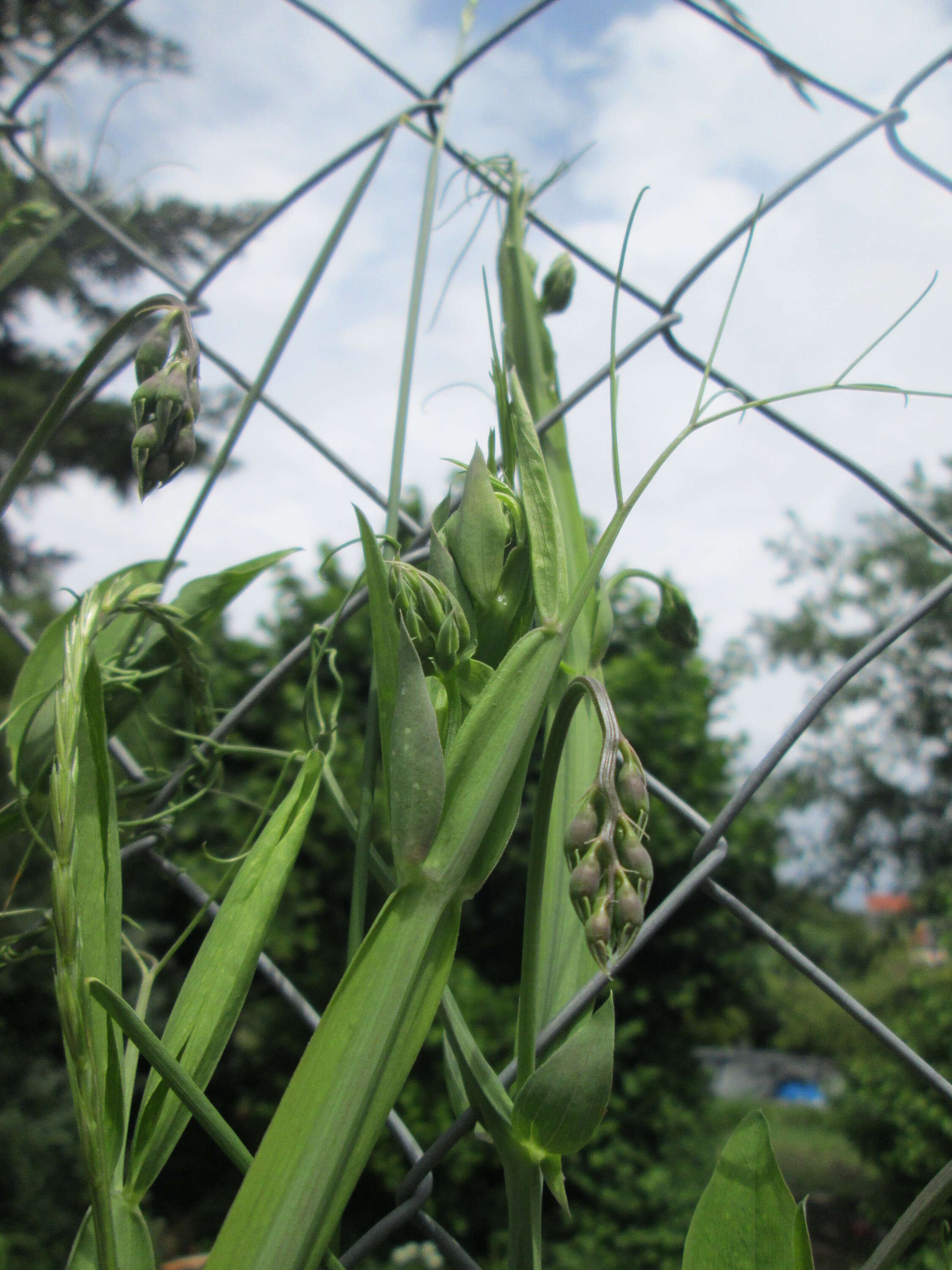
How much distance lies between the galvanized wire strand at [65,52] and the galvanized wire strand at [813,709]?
559 millimetres

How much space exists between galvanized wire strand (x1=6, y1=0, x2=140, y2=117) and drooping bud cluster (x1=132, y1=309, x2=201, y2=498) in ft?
1.12

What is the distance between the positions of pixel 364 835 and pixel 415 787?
0.30 feet

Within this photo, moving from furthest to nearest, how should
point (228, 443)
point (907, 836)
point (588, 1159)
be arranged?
1. point (907, 836)
2. point (588, 1159)
3. point (228, 443)

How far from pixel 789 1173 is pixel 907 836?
4.53 metres

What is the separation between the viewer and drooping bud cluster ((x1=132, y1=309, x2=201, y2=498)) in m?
0.33

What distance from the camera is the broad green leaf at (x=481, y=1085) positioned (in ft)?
1.01

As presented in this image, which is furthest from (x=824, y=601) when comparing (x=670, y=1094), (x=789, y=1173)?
(x=670, y=1094)

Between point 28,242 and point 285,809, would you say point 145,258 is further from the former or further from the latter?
point 285,809

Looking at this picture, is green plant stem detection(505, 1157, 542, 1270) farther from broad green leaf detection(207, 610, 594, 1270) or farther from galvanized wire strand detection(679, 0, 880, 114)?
galvanized wire strand detection(679, 0, 880, 114)

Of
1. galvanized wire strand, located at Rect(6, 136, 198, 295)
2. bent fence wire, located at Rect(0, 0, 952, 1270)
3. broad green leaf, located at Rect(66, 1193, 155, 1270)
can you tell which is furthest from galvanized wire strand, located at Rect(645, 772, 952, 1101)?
galvanized wire strand, located at Rect(6, 136, 198, 295)

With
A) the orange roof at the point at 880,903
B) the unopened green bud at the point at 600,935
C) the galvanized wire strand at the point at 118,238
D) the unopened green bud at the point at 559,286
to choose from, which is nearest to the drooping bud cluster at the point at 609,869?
the unopened green bud at the point at 600,935

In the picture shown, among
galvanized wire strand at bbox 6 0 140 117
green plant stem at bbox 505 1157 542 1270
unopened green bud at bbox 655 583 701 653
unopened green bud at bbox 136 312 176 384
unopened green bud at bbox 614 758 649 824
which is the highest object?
galvanized wire strand at bbox 6 0 140 117

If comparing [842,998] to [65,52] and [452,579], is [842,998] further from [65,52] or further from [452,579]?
[65,52]

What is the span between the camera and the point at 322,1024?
Result: 10.1 inches
